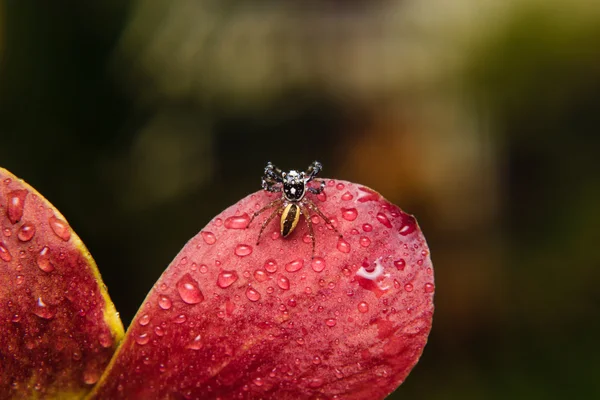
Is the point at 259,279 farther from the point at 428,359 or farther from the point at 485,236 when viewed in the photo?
the point at 485,236

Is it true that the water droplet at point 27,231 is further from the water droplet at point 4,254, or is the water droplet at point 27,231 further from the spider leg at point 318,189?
the spider leg at point 318,189

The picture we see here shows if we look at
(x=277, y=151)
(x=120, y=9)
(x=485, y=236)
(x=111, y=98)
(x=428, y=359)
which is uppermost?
(x=120, y=9)

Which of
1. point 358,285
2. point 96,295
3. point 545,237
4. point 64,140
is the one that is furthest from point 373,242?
point 545,237

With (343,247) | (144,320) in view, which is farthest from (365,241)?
(144,320)

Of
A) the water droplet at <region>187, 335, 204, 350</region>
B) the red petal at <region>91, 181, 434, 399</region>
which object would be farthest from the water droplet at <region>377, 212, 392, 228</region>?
the water droplet at <region>187, 335, 204, 350</region>

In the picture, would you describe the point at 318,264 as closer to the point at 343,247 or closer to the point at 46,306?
the point at 343,247

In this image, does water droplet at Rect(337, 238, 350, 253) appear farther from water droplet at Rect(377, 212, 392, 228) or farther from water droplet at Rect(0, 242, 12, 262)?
water droplet at Rect(0, 242, 12, 262)

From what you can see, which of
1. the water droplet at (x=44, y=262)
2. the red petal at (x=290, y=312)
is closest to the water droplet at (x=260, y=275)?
the red petal at (x=290, y=312)
